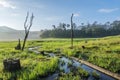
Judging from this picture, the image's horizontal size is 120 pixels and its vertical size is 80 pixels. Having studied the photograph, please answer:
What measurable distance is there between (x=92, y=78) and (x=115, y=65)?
5.01 metres

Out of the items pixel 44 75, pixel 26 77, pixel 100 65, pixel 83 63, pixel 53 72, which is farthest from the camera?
pixel 83 63

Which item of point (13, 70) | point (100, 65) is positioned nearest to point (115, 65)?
point (100, 65)

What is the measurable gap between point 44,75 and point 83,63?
8.78 metres

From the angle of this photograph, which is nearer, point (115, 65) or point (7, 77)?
point (7, 77)

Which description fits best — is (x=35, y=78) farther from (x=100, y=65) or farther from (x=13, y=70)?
(x=100, y=65)

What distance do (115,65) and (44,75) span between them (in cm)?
799

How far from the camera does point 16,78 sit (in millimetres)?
19734

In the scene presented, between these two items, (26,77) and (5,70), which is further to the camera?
(5,70)

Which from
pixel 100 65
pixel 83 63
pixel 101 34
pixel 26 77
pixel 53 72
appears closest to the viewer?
pixel 26 77

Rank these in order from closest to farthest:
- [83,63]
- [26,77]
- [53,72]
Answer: [26,77] → [53,72] → [83,63]

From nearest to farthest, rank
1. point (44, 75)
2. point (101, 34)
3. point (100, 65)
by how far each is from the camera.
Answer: point (44, 75), point (100, 65), point (101, 34)

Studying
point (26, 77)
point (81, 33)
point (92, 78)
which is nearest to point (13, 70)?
point (26, 77)

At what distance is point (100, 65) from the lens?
25.1 metres

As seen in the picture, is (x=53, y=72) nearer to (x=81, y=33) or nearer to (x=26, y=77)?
(x=26, y=77)
